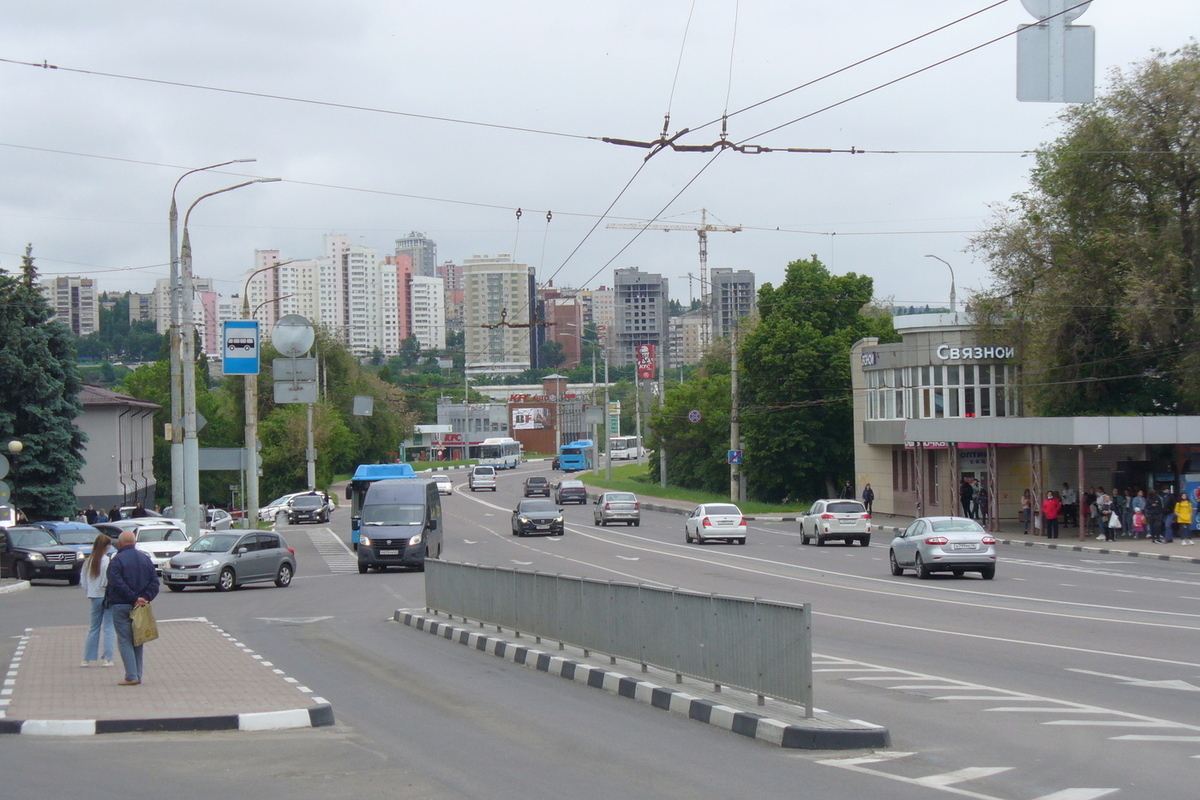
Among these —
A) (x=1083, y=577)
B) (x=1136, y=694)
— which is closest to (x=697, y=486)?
(x=1083, y=577)

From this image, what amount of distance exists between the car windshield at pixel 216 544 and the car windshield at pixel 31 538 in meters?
5.63

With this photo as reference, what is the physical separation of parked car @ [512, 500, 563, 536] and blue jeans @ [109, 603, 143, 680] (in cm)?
3613

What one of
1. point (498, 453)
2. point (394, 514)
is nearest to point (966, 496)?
point (394, 514)

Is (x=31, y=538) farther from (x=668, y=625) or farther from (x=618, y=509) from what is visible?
(x=618, y=509)

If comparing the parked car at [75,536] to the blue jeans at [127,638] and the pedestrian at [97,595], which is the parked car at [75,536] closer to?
the pedestrian at [97,595]

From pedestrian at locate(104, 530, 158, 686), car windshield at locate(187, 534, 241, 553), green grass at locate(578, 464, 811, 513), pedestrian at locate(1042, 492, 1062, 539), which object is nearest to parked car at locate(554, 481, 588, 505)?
green grass at locate(578, 464, 811, 513)

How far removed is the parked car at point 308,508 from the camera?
2479 inches

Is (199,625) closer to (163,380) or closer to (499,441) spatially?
(163,380)

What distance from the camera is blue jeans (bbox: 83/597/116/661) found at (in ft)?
44.5

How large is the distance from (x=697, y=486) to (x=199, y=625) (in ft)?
236

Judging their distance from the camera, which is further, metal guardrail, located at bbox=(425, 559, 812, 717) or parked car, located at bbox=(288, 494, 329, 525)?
parked car, located at bbox=(288, 494, 329, 525)

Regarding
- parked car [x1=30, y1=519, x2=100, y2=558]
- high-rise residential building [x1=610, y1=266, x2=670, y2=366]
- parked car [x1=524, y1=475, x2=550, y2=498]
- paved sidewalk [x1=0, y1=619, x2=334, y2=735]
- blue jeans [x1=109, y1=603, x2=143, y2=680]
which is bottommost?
parked car [x1=524, y1=475, x2=550, y2=498]

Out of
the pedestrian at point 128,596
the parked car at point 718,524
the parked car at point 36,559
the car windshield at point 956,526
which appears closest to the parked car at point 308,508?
the parked car at point 718,524

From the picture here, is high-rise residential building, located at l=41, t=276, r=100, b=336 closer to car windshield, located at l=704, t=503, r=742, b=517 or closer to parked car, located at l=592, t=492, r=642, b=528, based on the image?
parked car, located at l=592, t=492, r=642, b=528
